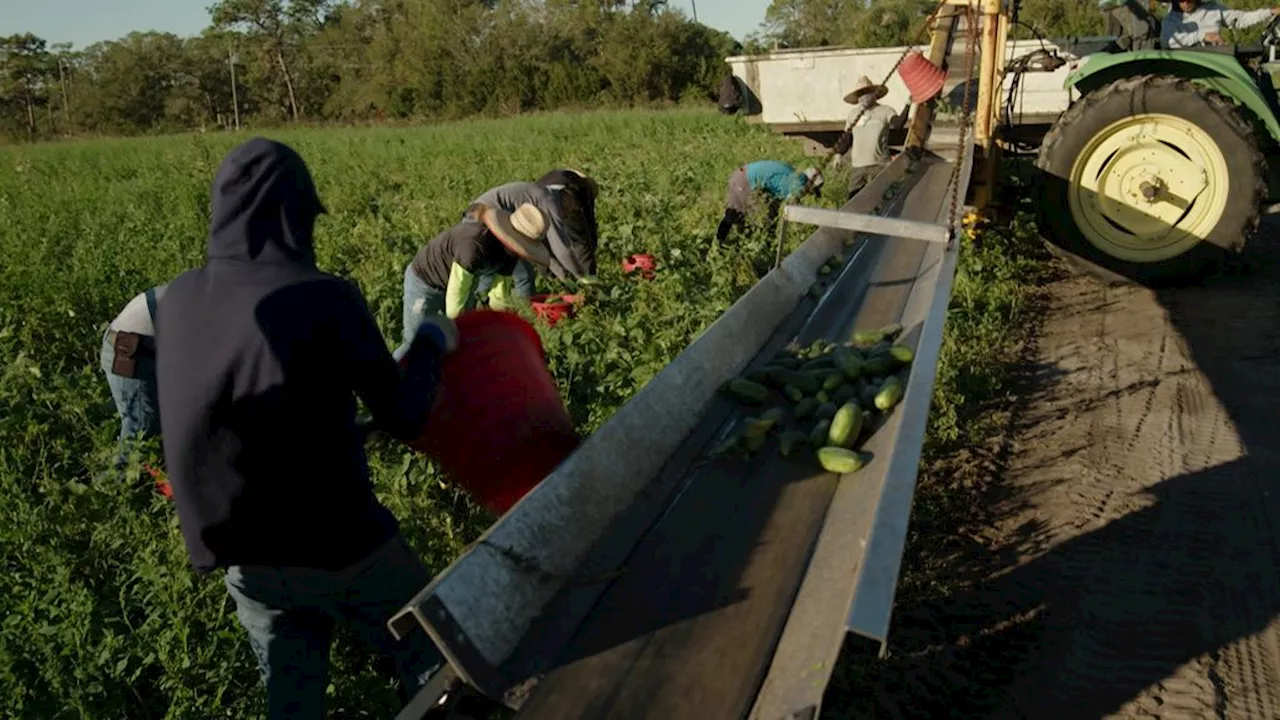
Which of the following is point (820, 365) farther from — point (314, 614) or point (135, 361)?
point (135, 361)

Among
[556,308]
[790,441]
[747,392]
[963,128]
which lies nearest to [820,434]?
[790,441]

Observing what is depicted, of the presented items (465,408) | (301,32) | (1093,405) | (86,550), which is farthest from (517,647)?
(301,32)

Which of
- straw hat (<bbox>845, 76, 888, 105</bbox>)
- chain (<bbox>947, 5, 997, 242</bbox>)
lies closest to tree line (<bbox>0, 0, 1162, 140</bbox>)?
straw hat (<bbox>845, 76, 888, 105</bbox>)

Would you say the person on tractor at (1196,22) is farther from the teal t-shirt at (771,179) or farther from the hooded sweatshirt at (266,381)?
the hooded sweatshirt at (266,381)

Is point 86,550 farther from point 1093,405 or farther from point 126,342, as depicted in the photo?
point 1093,405

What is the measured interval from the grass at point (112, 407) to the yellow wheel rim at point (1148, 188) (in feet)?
8.15

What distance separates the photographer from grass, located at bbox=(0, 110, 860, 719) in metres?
3.27

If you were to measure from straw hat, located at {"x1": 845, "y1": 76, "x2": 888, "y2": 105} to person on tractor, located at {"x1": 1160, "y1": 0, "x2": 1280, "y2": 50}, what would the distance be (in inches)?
94.6

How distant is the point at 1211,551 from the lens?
13.7ft

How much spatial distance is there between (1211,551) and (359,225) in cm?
989

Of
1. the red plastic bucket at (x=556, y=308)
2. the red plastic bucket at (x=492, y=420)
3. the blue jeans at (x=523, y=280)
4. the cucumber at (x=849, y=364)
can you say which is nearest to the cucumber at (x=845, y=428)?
the cucumber at (x=849, y=364)

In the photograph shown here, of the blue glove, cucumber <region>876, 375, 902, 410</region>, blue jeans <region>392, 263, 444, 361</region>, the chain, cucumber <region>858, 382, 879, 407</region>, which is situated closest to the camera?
the blue glove

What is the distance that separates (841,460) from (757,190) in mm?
5882

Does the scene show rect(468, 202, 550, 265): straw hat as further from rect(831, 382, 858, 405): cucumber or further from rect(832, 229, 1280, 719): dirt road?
rect(832, 229, 1280, 719): dirt road
